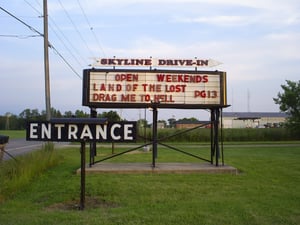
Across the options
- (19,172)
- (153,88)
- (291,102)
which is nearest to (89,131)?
(19,172)

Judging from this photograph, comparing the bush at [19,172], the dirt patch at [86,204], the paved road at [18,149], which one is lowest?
the paved road at [18,149]

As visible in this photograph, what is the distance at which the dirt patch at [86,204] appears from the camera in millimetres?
7539

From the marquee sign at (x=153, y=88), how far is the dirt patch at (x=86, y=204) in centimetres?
526

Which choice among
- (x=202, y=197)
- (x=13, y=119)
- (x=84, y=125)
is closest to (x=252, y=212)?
(x=202, y=197)

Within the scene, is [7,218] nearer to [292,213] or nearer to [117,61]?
[292,213]

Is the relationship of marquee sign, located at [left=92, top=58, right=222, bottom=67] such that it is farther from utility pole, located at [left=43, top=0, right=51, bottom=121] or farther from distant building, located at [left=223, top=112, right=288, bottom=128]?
distant building, located at [left=223, top=112, right=288, bottom=128]

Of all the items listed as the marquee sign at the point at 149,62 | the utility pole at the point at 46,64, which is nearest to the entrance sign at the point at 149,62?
the marquee sign at the point at 149,62

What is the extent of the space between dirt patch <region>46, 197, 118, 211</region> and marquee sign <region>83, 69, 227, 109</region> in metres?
5.26

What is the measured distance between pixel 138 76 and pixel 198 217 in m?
7.21

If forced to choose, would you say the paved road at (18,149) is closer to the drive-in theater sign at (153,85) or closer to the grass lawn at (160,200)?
the drive-in theater sign at (153,85)

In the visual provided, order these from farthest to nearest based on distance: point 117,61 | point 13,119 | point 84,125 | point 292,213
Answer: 1. point 13,119
2. point 117,61
3. point 84,125
4. point 292,213

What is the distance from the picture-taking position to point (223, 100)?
13195mm

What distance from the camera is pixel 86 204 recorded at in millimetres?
7836

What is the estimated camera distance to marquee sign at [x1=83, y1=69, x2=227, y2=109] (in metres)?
13.1
